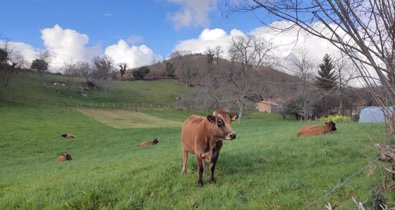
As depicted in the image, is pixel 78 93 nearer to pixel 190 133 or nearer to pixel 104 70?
pixel 104 70

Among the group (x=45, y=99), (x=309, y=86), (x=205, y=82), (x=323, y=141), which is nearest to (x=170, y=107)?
(x=205, y=82)

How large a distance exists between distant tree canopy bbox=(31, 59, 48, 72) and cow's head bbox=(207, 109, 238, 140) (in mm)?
112298

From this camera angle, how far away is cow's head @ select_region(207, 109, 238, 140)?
30.2 feet

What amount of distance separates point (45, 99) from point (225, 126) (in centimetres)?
8251

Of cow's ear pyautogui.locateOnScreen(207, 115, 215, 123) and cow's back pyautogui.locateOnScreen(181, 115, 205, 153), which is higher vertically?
cow's ear pyautogui.locateOnScreen(207, 115, 215, 123)

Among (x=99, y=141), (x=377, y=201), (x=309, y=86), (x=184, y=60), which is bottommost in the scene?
(x=99, y=141)

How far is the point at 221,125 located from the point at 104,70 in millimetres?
118652

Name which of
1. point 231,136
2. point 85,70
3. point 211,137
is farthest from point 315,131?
point 85,70

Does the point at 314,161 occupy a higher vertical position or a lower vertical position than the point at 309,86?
lower

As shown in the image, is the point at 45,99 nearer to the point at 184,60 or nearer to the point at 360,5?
the point at 184,60

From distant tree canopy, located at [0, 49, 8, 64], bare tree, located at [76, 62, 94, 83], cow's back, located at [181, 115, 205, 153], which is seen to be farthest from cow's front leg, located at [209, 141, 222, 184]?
bare tree, located at [76, 62, 94, 83]

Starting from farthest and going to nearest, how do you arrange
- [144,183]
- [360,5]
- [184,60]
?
1. [184,60]
2. [144,183]
3. [360,5]

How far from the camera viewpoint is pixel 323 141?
14.5 m

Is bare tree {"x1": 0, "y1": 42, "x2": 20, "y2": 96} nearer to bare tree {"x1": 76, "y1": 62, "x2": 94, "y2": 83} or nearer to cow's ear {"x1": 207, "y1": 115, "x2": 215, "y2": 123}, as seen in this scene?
bare tree {"x1": 76, "y1": 62, "x2": 94, "y2": 83}
